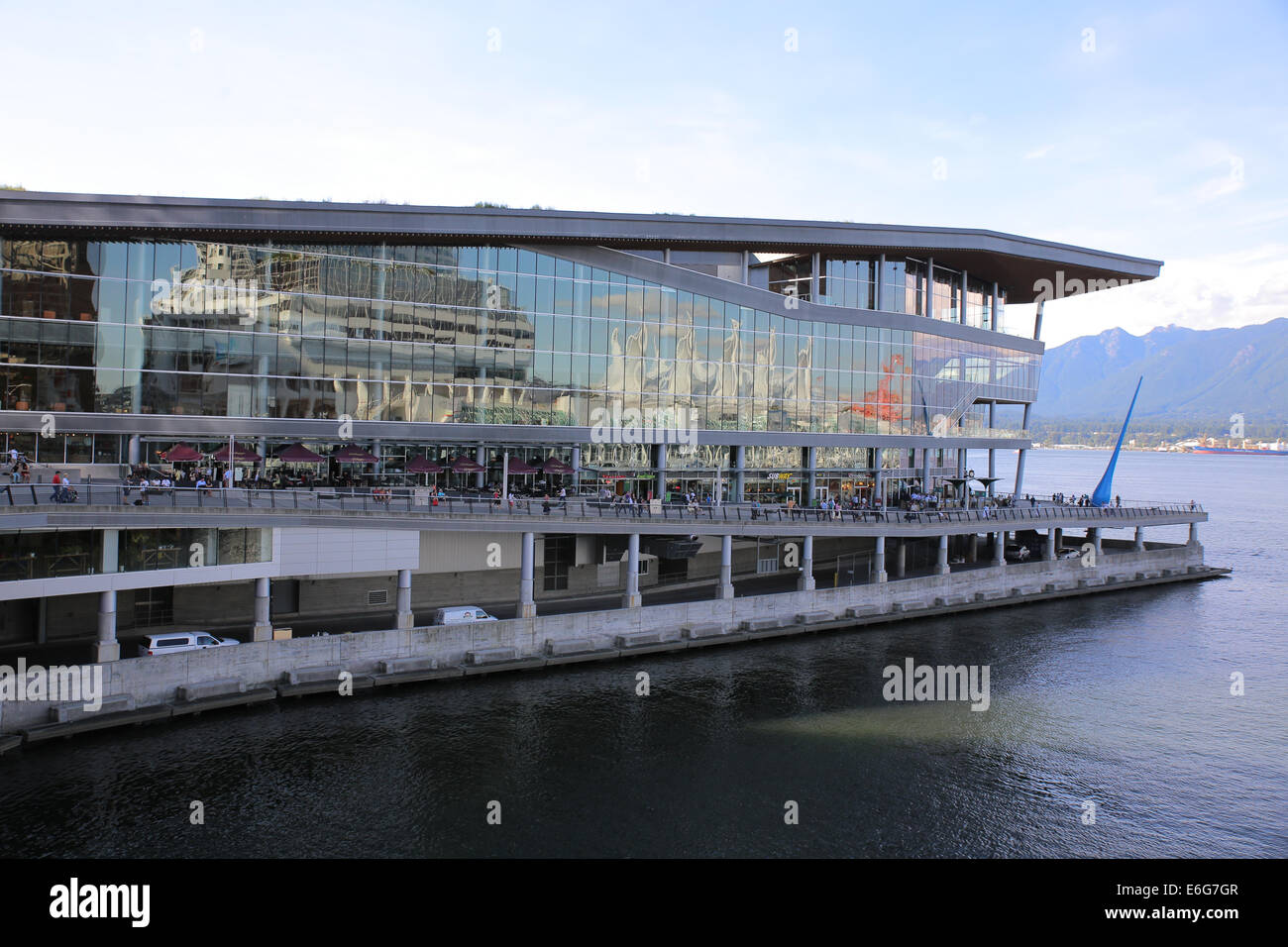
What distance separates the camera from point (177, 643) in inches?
1247

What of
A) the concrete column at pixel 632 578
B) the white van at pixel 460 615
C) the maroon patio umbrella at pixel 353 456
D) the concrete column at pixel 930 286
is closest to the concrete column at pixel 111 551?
the white van at pixel 460 615

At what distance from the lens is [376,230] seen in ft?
151

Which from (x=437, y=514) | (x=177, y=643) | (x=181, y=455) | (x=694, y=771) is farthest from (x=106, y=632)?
(x=694, y=771)

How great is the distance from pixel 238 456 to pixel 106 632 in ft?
39.8

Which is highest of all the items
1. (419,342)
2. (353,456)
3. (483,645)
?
(419,342)

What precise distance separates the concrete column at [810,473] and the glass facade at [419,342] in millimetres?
1863

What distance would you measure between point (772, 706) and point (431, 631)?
A: 14866mm

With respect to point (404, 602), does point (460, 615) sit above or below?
below

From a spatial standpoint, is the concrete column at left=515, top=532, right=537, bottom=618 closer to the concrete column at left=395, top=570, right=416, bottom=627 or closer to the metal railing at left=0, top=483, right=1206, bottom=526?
the metal railing at left=0, top=483, right=1206, bottom=526

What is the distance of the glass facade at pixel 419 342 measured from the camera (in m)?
41.4

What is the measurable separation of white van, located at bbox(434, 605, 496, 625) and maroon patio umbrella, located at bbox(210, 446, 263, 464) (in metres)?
12.3

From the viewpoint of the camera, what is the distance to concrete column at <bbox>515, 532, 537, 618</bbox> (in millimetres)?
38906

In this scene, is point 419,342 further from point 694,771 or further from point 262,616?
point 694,771
